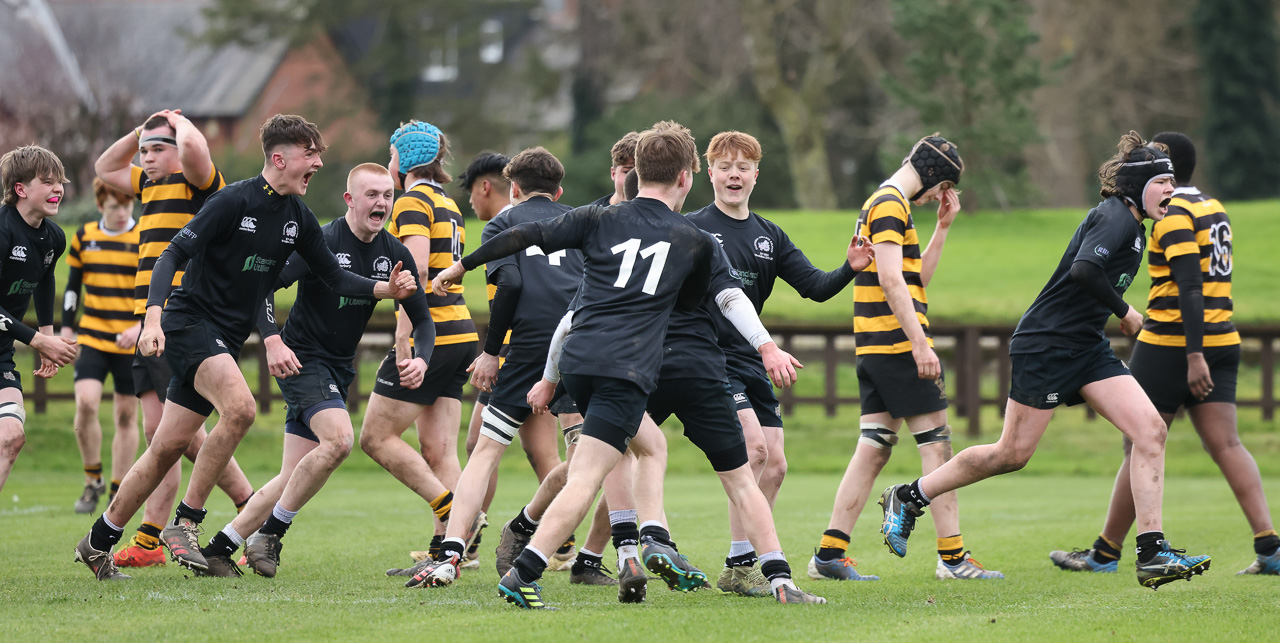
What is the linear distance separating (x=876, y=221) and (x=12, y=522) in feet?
20.7

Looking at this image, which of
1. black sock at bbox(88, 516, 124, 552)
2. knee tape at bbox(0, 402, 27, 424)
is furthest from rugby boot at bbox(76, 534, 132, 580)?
knee tape at bbox(0, 402, 27, 424)

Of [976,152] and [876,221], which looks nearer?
[876,221]

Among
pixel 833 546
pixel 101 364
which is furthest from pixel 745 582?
pixel 101 364

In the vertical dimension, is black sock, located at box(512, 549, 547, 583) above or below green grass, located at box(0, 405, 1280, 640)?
above

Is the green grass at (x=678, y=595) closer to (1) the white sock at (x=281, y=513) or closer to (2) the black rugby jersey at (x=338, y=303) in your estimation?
(1) the white sock at (x=281, y=513)

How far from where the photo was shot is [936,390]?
22.6 feet

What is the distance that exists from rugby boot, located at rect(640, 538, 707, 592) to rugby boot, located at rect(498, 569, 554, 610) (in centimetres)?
57

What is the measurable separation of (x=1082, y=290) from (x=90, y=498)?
298 inches

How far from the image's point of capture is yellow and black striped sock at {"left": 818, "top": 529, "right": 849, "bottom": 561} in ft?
22.6

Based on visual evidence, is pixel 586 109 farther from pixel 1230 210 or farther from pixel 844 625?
pixel 844 625

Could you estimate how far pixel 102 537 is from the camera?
251 inches

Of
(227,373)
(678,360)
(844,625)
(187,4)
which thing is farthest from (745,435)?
(187,4)

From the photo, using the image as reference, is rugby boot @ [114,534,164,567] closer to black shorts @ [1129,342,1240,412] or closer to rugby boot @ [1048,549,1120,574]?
rugby boot @ [1048,549,1120,574]

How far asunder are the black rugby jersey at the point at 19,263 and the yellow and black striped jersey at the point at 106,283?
349 centimetres
